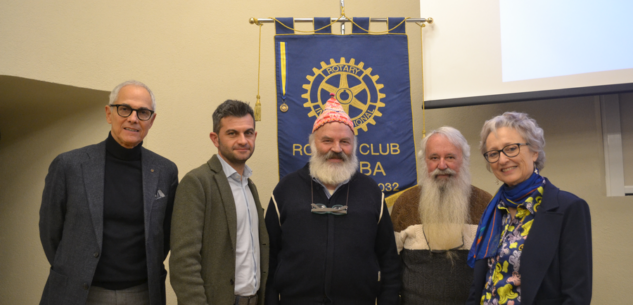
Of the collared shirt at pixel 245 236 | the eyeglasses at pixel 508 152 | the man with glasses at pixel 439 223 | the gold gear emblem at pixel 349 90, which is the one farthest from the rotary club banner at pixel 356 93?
the eyeglasses at pixel 508 152

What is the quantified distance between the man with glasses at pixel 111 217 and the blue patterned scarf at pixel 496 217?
1.43 metres

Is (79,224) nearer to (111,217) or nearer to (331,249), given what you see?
(111,217)

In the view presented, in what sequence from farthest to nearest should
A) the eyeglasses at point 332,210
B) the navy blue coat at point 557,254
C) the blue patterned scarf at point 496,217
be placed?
the eyeglasses at point 332,210 < the blue patterned scarf at point 496,217 < the navy blue coat at point 557,254

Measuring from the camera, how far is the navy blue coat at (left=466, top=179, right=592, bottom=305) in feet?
4.82

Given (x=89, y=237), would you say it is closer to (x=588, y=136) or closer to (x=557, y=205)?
(x=557, y=205)

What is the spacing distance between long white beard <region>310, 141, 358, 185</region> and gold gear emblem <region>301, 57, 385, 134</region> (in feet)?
2.30

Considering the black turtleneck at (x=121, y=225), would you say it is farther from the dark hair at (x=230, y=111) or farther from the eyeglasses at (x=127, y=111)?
the dark hair at (x=230, y=111)

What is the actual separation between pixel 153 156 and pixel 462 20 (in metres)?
2.31

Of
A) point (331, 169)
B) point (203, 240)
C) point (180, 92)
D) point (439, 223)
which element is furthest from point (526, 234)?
point (180, 92)

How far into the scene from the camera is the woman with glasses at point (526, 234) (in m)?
1.48

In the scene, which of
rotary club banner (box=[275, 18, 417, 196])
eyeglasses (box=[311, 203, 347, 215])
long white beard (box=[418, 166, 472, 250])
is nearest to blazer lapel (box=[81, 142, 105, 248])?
eyeglasses (box=[311, 203, 347, 215])

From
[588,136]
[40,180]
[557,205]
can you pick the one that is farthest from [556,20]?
[40,180]

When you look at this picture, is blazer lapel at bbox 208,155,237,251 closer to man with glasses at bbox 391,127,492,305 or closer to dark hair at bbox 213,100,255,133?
dark hair at bbox 213,100,255,133

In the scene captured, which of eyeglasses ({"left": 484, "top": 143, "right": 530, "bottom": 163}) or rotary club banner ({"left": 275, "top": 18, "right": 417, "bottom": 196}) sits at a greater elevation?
rotary club banner ({"left": 275, "top": 18, "right": 417, "bottom": 196})
